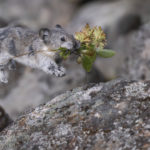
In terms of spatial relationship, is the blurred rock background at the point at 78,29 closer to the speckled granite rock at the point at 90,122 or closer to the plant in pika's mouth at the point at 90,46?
the plant in pika's mouth at the point at 90,46

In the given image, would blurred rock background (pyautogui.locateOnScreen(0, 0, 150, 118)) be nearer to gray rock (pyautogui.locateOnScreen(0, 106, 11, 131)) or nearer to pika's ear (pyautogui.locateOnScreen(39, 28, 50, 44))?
gray rock (pyautogui.locateOnScreen(0, 106, 11, 131))

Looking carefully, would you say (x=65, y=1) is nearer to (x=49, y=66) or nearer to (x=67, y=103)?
(x=49, y=66)

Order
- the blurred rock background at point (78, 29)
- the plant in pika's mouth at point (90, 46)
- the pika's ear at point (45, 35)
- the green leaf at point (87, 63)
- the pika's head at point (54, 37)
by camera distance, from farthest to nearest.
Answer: the blurred rock background at point (78, 29) → the pika's ear at point (45, 35) → the pika's head at point (54, 37) → the green leaf at point (87, 63) → the plant in pika's mouth at point (90, 46)

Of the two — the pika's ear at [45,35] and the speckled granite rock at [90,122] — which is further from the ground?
the pika's ear at [45,35]

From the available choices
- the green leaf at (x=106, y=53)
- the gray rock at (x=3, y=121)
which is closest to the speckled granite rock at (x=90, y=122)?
the green leaf at (x=106, y=53)

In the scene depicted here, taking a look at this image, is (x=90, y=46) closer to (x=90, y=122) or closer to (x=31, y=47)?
(x=90, y=122)

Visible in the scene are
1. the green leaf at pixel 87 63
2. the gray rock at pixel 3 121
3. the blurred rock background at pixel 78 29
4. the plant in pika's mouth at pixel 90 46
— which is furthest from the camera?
the blurred rock background at pixel 78 29

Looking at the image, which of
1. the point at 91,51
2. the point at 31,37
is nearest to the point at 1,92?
the point at 31,37

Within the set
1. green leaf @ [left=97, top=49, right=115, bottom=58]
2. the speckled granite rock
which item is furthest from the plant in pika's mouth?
the speckled granite rock
